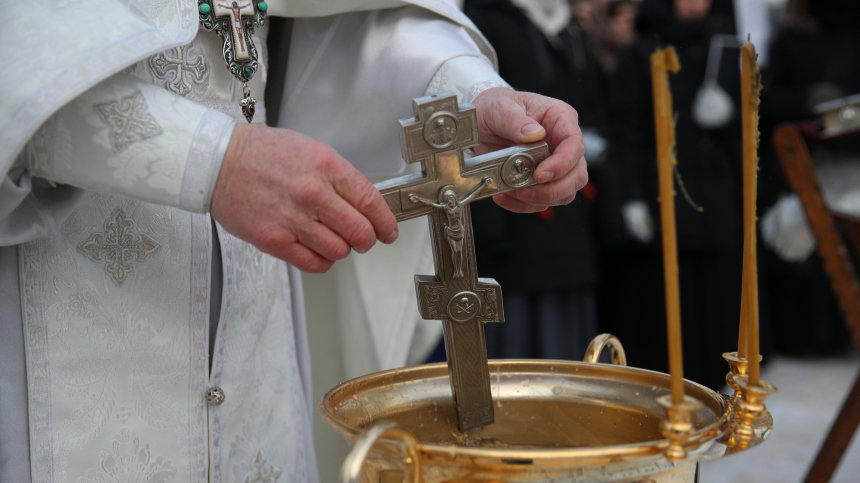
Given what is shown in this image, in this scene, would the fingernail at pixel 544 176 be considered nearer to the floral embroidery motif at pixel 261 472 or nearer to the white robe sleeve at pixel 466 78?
the white robe sleeve at pixel 466 78

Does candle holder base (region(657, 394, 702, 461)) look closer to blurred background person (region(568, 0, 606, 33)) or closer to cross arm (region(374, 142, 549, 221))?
cross arm (region(374, 142, 549, 221))

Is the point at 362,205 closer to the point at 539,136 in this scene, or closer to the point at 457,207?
the point at 457,207

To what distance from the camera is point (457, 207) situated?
84 cm

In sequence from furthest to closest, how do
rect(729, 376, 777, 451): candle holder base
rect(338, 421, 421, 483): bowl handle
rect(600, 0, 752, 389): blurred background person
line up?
rect(600, 0, 752, 389): blurred background person, rect(729, 376, 777, 451): candle holder base, rect(338, 421, 421, 483): bowl handle

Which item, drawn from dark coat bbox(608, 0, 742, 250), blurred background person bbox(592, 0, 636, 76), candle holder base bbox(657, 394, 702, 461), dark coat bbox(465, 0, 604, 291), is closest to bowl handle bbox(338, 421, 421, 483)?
candle holder base bbox(657, 394, 702, 461)

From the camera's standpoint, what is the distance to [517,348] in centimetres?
282

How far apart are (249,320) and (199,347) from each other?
91 mm

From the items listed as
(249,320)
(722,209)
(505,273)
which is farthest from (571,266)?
(249,320)

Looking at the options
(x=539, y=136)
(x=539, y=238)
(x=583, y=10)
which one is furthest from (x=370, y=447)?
(x=583, y=10)

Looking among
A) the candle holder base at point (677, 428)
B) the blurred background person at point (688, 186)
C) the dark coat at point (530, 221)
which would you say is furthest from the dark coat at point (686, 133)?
the candle holder base at point (677, 428)

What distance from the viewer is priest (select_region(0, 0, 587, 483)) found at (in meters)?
0.78

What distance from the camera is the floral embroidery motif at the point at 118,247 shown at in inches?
36.9

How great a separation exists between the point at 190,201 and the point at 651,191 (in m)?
2.86

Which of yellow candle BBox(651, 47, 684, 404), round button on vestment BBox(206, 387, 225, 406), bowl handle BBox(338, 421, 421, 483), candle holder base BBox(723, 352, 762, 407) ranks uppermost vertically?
yellow candle BBox(651, 47, 684, 404)
